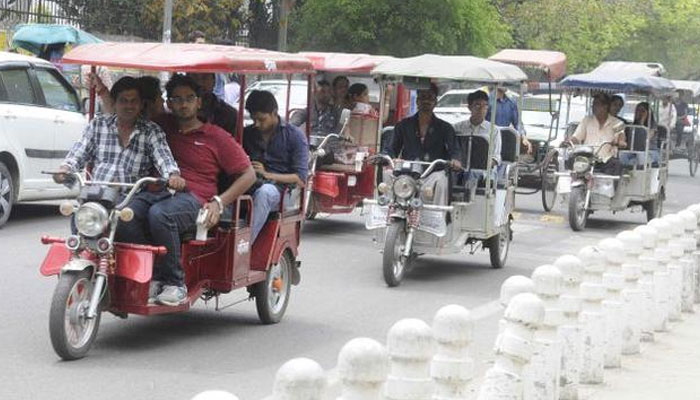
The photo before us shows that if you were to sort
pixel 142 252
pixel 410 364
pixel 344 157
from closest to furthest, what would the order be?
pixel 410 364 → pixel 142 252 → pixel 344 157

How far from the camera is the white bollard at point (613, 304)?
9344 mm

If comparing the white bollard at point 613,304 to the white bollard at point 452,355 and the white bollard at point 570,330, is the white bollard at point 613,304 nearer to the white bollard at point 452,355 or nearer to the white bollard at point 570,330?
the white bollard at point 570,330

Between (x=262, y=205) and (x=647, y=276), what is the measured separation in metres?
2.97

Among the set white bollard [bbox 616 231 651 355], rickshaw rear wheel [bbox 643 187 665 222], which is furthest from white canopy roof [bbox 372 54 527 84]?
rickshaw rear wheel [bbox 643 187 665 222]

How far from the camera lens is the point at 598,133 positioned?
64.1 ft

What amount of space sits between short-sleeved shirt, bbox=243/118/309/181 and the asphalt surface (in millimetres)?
1161

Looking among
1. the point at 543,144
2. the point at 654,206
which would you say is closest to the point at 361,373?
the point at 654,206

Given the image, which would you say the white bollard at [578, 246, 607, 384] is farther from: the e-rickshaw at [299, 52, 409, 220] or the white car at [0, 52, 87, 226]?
the white car at [0, 52, 87, 226]

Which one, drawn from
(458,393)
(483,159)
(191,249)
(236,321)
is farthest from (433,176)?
(458,393)

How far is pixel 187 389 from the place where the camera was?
8109mm

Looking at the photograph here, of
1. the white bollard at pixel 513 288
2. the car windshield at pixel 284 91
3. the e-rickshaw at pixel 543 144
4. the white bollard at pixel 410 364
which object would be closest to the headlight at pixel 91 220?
the white bollard at pixel 513 288

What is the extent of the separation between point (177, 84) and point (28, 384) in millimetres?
2478

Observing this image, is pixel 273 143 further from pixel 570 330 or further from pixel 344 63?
pixel 344 63

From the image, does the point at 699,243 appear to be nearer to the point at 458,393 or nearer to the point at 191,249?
the point at 191,249
